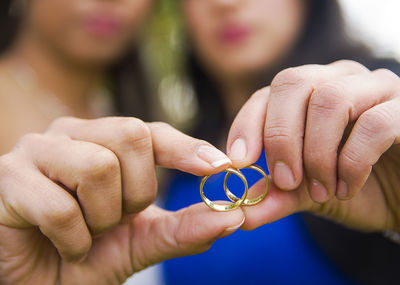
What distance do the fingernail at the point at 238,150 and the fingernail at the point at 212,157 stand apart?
0.03 metres

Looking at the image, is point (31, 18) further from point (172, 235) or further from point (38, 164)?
point (172, 235)

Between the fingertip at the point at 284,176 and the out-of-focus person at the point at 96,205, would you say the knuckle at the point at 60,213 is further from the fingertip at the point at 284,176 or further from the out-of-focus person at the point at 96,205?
the fingertip at the point at 284,176

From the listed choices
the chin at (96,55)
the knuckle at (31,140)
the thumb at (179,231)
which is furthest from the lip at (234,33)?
the knuckle at (31,140)

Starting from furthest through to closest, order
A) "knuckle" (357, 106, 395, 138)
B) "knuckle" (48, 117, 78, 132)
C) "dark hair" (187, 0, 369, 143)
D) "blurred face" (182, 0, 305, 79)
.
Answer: "blurred face" (182, 0, 305, 79) < "dark hair" (187, 0, 369, 143) < "knuckle" (48, 117, 78, 132) < "knuckle" (357, 106, 395, 138)

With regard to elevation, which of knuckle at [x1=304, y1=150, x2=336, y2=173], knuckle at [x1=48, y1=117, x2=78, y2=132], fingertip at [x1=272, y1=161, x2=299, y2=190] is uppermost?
knuckle at [x1=48, y1=117, x2=78, y2=132]

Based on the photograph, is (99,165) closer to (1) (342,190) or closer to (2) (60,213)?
(2) (60,213)

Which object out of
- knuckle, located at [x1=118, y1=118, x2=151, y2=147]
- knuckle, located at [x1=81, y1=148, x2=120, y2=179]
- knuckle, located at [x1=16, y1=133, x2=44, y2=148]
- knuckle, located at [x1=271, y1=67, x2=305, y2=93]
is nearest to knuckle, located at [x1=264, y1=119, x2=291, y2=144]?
knuckle, located at [x1=271, y1=67, x2=305, y2=93]

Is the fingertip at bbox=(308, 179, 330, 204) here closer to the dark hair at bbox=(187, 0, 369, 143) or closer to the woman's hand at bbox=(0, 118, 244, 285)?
the woman's hand at bbox=(0, 118, 244, 285)

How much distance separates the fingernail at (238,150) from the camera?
1.01 meters

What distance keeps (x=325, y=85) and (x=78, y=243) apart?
2.99 feet

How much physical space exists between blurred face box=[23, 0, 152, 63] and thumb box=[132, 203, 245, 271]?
1.76m

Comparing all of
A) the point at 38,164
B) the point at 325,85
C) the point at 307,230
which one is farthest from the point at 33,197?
→ the point at 307,230

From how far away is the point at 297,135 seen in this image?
97 cm

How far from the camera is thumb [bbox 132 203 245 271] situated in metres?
1.04
